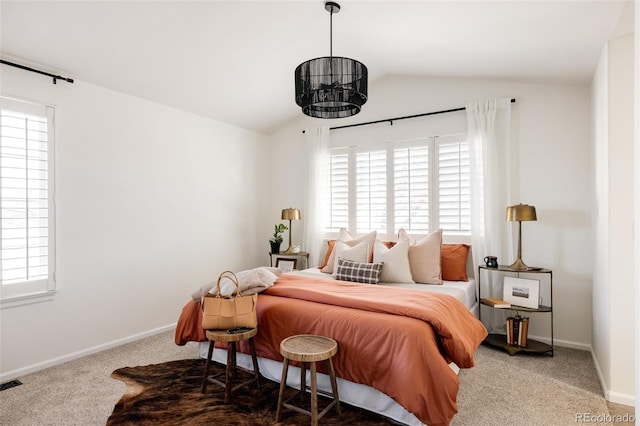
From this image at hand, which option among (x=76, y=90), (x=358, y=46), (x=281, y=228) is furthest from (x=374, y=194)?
(x=76, y=90)

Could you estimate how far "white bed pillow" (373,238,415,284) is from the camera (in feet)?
12.2

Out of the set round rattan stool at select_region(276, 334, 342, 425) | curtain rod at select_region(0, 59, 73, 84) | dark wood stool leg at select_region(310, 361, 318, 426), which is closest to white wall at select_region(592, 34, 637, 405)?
round rattan stool at select_region(276, 334, 342, 425)

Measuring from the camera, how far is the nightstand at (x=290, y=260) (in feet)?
16.0

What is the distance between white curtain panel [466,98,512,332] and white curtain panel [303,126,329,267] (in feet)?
6.26

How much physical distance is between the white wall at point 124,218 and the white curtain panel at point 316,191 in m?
0.96

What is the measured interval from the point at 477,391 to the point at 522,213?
5.45 ft

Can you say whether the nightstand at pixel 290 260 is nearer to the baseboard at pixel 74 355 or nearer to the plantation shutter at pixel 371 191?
the plantation shutter at pixel 371 191

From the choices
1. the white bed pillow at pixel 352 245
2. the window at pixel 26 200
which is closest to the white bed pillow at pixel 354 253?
the white bed pillow at pixel 352 245

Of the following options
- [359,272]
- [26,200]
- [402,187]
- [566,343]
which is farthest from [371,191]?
[26,200]

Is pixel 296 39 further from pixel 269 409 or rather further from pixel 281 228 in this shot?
pixel 269 409

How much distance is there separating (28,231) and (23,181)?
0.41 metres

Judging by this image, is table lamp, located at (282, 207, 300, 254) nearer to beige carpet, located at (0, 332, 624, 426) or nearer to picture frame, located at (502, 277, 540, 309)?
beige carpet, located at (0, 332, 624, 426)

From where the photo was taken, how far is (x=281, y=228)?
5094mm

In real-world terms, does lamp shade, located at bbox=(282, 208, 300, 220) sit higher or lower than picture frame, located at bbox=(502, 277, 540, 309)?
higher
